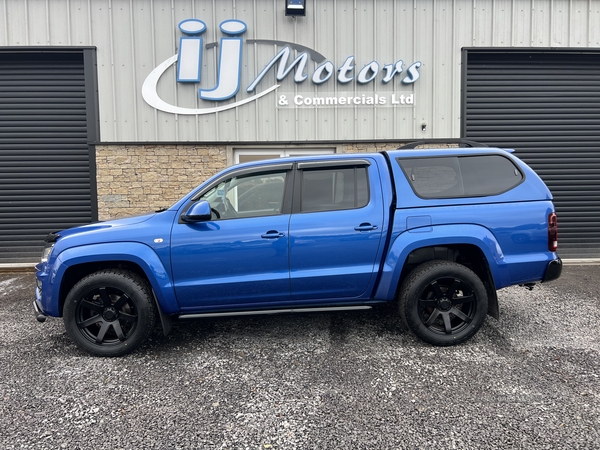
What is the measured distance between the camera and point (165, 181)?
7621 mm

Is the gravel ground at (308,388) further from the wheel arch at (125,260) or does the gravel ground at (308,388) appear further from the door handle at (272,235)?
the door handle at (272,235)

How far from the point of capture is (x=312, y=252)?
3.54 m

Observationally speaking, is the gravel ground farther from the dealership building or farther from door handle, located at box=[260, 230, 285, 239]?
the dealership building

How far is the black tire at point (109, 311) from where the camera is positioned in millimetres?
3480

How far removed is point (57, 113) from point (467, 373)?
8.43 m

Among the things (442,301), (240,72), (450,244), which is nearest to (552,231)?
(450,244)

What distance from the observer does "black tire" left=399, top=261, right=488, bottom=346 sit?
11.7 ft

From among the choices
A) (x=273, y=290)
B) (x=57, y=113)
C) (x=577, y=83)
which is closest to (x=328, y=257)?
(x=273, y=290)

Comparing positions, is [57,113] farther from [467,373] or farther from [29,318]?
[467,373]

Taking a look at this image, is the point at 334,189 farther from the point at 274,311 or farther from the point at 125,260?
the point at 125,260

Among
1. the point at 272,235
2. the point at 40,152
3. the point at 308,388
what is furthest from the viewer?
the point at 40,152

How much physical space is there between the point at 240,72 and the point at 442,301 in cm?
583

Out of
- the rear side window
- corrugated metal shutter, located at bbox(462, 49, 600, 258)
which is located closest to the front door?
the rear side window

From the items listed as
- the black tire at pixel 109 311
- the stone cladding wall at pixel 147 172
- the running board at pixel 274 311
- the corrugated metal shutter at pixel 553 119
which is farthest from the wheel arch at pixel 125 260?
the corrugated metal shutter at pixel 553 119
